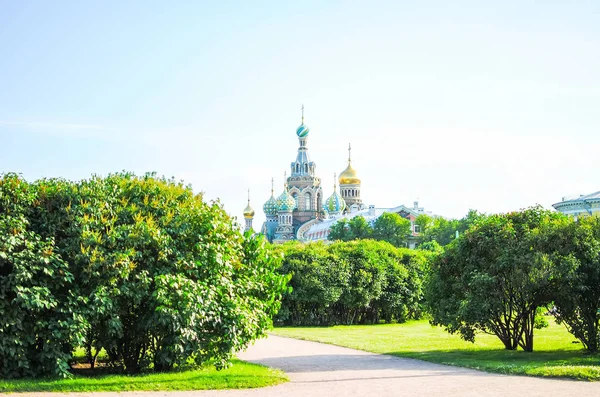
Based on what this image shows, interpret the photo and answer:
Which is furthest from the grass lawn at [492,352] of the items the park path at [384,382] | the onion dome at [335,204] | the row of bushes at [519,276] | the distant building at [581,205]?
the onion dome at [335,204]

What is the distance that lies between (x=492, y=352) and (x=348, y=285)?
59.8 feet

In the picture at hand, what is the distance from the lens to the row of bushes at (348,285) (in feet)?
132

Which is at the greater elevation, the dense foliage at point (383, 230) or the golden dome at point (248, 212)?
the golden dome at point (248, 212)

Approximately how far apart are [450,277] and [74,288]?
39.4ft

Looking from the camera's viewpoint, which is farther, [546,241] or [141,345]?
[546,241]

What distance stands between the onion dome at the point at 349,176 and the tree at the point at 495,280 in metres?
126

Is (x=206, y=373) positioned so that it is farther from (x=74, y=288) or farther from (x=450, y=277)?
(x=450, y=277)

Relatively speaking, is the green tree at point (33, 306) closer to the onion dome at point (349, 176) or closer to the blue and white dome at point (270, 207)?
the onion dome at point (349, 176)

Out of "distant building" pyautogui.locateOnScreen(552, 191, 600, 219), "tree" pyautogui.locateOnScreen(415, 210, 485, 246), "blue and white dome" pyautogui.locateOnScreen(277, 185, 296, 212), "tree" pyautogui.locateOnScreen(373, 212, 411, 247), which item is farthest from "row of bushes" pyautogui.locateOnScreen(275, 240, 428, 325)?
"blue and white dome" pyautogui.locateOnScreen(277, 185, 296, 212)


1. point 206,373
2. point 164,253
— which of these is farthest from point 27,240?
point 206,373

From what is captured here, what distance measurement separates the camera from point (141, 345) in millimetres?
17641

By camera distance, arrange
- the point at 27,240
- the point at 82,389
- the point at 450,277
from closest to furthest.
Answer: the point at 82,389 < the point at 27,240 < the point at 450,277

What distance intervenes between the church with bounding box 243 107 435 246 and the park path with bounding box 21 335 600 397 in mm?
119773

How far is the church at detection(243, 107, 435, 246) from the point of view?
14800 centimetres
